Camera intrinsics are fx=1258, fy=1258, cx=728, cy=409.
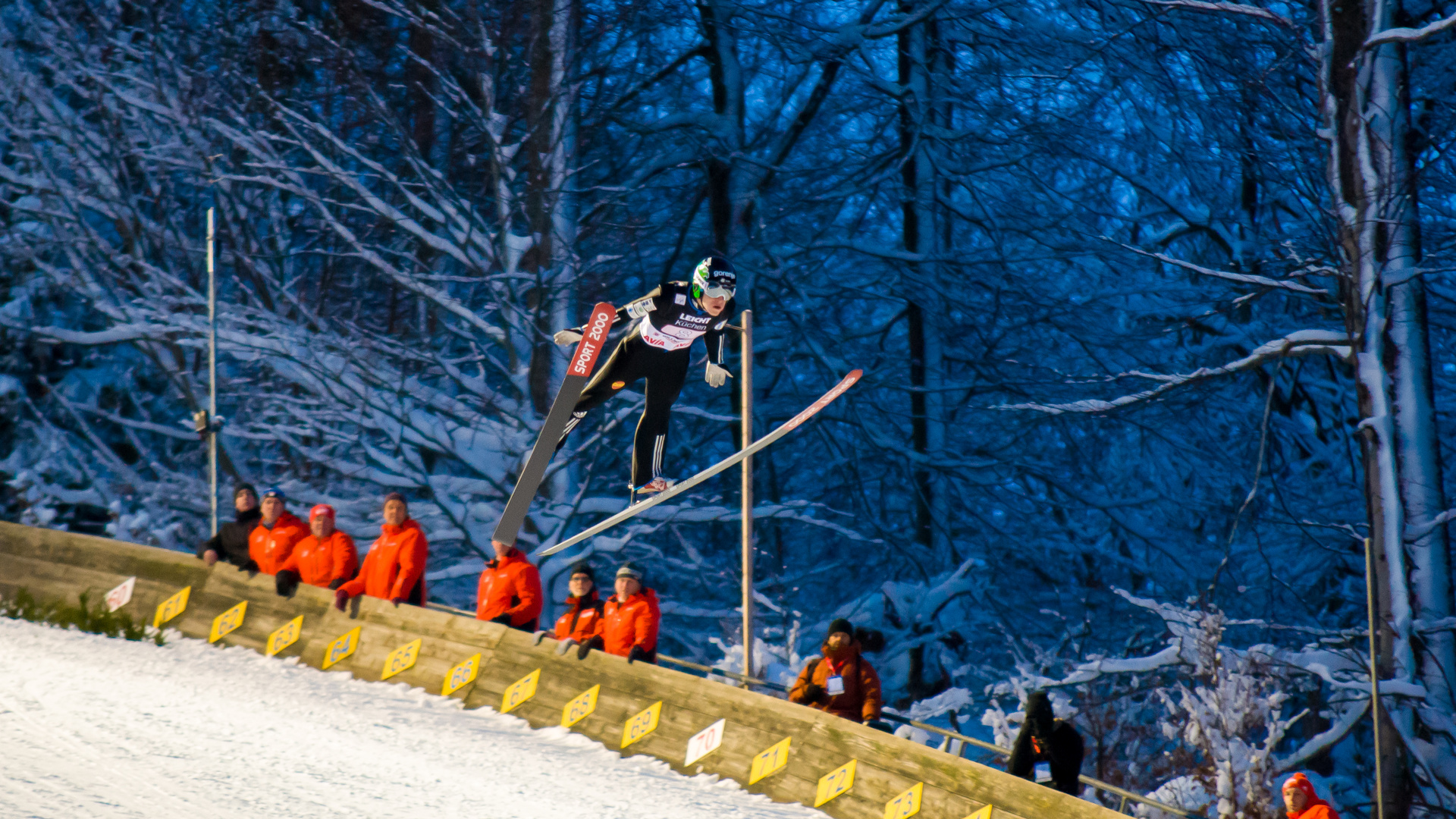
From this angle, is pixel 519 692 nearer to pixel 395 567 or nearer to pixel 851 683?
pixel 395 567

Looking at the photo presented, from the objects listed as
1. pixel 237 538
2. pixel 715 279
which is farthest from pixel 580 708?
pixel 237 538

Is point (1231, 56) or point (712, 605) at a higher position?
point (1231, 56)

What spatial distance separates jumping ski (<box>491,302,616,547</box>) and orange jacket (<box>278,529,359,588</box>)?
1.61 m

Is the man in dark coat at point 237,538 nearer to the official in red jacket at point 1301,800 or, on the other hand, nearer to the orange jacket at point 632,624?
the orange jacket at point 632,624

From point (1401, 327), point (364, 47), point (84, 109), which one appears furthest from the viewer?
point (84, 109)

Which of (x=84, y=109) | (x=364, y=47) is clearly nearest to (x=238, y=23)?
(x=364, y=47)

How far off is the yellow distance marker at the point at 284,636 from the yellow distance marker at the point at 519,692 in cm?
202

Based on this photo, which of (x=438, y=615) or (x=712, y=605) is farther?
(x=712, y=605)

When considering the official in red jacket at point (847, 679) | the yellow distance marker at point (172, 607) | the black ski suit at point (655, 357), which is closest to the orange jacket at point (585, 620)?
the black ski suit at point (655, 357)

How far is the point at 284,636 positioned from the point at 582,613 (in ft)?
8.82

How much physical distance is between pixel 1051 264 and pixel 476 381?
7378mm

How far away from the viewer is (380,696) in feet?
27.8

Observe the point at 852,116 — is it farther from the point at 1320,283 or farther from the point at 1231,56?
the point at 1320,283

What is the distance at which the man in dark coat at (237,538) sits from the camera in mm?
9789
